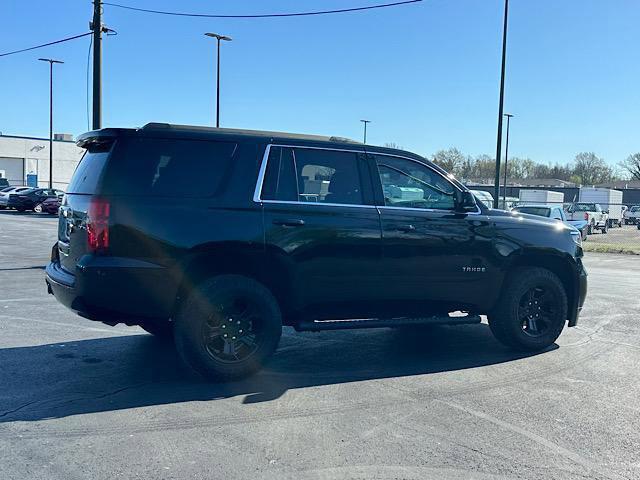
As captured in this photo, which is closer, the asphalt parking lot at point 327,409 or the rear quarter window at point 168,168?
the asphalt parking lot at point 327,409

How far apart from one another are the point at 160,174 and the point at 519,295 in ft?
12.8

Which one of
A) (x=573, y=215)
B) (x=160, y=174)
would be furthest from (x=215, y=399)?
(x=573, y=215)

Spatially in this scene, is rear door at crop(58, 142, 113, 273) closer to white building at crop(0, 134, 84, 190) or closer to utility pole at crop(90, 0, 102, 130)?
utility pole at crop(90, 0, 102, 130)

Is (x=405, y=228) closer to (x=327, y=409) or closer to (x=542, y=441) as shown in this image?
(x=327, y=409)

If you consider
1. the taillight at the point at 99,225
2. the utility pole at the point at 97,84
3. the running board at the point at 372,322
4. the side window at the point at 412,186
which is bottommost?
the running board at the point at 372,322

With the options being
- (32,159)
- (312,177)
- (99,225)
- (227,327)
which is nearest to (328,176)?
(312,177)

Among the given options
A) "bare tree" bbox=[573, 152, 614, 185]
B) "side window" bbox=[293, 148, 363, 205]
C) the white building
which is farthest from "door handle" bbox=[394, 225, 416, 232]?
"bare tree" bbox=[573, 152, 614, 185]

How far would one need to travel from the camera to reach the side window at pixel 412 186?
635cm

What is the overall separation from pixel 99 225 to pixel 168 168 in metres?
0.75

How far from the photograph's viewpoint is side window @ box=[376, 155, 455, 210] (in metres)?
6.35

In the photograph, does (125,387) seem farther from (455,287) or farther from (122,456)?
(455,287)

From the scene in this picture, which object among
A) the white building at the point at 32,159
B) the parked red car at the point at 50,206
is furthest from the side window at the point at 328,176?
the white building at the point at 32,159

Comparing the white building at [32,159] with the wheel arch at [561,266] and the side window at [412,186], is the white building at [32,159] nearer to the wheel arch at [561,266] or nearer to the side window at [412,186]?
the side window at [412,186]

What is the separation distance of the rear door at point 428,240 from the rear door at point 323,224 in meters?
0.19
